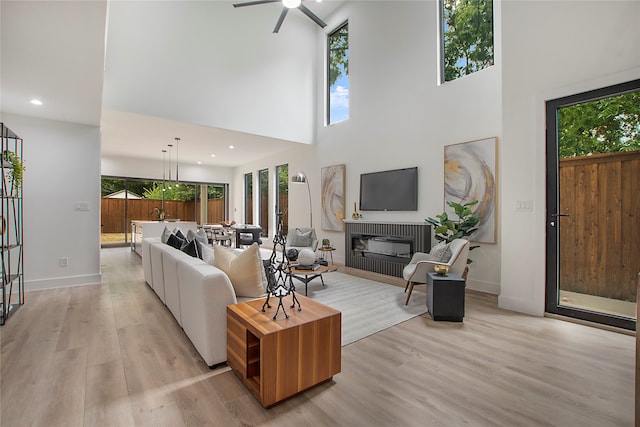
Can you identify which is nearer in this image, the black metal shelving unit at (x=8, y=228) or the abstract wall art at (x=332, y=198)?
the black metal shelving unit at (x=8, y=228)

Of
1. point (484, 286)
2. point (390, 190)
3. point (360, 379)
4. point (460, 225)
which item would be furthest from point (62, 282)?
point (484, 286)

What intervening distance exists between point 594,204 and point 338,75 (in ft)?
17.6

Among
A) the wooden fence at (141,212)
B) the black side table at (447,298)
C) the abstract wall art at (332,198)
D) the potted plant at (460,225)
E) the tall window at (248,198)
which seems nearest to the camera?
the black side table at (447,298)

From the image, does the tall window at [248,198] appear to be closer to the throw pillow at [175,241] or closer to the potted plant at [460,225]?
the throw pillow at [175,241]

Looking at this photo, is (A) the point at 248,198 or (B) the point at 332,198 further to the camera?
(A) the point at 248,198

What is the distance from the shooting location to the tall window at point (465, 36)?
4203 millimetres

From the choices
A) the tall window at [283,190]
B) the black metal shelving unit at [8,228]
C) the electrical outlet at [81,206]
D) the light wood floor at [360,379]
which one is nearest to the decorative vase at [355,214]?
the tall window at [283,190]

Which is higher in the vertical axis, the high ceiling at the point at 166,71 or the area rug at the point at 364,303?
the high ceiling at the point at 166,71

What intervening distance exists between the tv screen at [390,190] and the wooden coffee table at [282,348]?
3444mm

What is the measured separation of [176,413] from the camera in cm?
158

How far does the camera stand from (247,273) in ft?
7.52

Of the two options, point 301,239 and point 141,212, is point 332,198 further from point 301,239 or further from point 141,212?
point 141,212

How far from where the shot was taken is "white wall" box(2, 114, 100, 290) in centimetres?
403

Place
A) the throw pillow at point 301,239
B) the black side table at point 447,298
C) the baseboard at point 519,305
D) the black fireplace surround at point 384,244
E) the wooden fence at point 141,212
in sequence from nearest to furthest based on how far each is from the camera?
the black side table at point 447,298 < the baseboard at point 519,305 < the black fireplace surround at point 384,244 < the throw pillow at point 301,239 < the wooden fence at point 141,212
